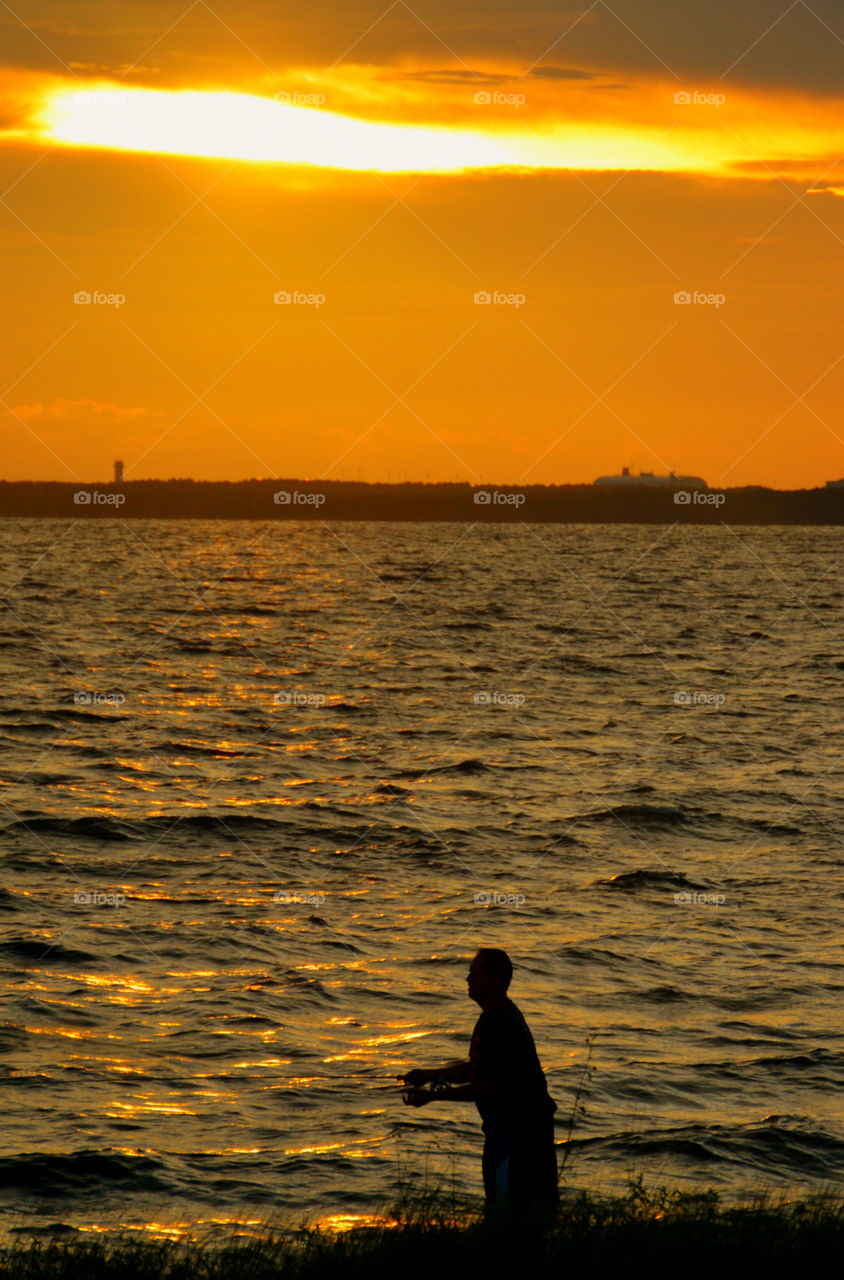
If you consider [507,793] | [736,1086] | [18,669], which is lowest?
[736,1086]

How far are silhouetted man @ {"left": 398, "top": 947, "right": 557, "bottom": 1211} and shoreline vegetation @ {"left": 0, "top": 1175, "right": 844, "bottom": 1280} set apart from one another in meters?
0.23

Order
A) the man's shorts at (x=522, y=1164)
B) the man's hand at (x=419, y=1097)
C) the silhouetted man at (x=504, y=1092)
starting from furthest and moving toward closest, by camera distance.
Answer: the man's shorts at (x=522, y=1164) → the silhouetted man at (x=504, y=1092) → the man's hand at (x=419, y=1097)

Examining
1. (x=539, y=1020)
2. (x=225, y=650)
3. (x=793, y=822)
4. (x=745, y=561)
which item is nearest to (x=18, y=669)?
(x=225, y=650)

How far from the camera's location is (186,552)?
129375 millimetres

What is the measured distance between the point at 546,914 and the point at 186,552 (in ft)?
377

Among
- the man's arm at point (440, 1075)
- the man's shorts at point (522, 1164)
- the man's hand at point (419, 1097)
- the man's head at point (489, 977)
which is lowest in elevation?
the man's shorts at point (522, 1164)

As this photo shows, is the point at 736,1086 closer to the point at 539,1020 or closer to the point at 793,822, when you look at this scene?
the point at 539,1020

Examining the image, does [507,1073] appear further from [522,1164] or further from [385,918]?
[385,918]

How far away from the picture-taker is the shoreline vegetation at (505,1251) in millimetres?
6883

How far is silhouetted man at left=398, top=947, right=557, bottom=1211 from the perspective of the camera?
283 inches

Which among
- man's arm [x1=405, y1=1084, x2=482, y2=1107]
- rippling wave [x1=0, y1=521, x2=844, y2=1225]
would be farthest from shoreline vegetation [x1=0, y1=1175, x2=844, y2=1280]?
rippling wave [x1=0, y1=521, x2=844, y2=1225]

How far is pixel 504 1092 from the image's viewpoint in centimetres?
721

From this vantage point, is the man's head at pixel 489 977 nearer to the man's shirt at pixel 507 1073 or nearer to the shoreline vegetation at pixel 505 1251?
the man's shirt at pixel 507 1073

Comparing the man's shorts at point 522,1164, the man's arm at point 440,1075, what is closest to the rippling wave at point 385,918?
the man's shorts at point 522,1164
